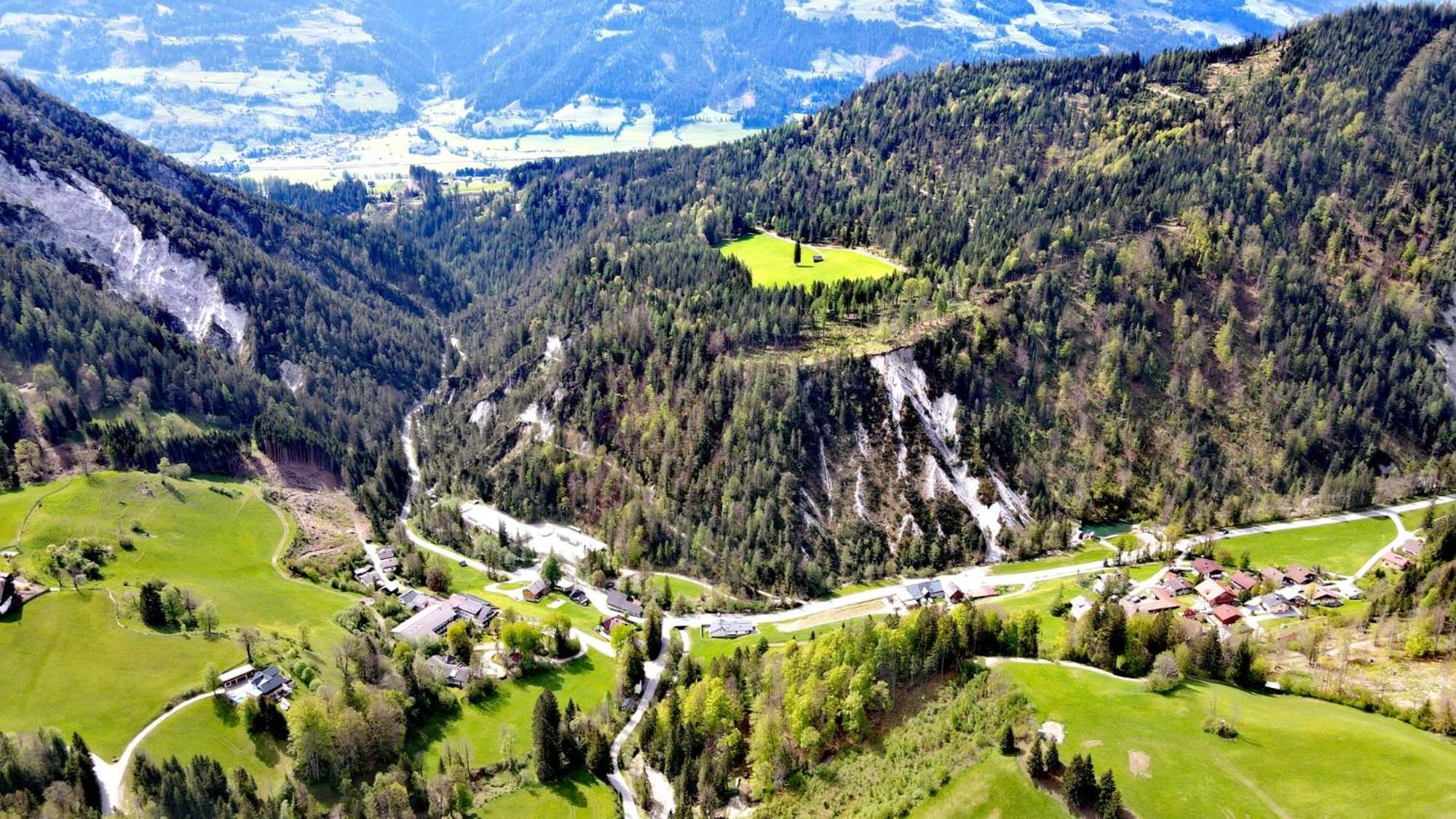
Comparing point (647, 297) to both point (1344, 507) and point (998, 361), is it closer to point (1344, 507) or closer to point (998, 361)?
point (998, 361)

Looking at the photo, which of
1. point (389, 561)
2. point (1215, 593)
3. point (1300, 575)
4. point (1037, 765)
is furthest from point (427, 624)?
point (1300, 575)

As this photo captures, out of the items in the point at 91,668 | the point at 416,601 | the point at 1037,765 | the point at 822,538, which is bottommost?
the point at 416,601

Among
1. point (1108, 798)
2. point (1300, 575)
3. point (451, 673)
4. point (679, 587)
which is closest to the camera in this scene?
point (1108, 798)

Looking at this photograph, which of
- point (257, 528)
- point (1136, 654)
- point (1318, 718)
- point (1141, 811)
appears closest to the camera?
point (1141, 811)

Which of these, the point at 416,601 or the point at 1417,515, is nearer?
the point at 416,601

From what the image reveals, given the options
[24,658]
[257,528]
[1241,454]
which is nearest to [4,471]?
[257,528]

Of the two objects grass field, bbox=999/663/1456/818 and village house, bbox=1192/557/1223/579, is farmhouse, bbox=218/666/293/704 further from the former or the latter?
village house, bbox=1192/557/1223/579

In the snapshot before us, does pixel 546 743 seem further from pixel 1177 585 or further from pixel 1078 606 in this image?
pixel 1177 585

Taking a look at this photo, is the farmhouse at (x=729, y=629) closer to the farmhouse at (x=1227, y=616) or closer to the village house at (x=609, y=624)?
the village house at (x=609, y=624)
